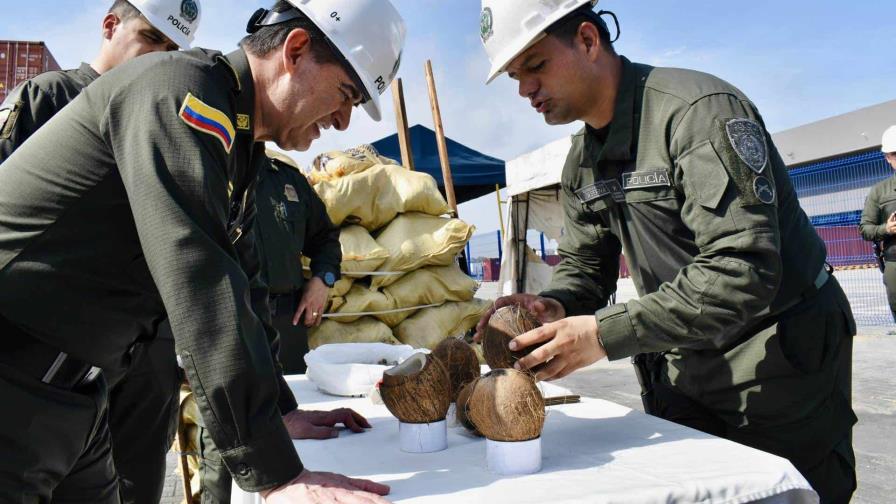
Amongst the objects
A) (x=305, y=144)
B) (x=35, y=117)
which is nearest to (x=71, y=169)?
(x=305, y=144)

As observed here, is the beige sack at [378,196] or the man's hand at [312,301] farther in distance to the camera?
the beige sack at [378,196]

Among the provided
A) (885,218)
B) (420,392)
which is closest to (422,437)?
(420,392)

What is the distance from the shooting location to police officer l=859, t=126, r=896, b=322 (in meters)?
4.99

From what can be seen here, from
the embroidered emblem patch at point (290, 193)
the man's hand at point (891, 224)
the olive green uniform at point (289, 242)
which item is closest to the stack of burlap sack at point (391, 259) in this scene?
the olive green uniform at point (289, 242)

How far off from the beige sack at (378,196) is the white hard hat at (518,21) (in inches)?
103

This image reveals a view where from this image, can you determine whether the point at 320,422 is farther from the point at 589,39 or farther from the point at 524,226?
the point at 524,226

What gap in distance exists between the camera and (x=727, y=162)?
132cm

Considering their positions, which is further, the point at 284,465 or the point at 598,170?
the point at 598,170

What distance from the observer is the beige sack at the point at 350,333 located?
399 centimetres

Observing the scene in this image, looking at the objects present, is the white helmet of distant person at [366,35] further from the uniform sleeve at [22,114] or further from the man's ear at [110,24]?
the man's ear at [110,24]

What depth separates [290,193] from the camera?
11.3 feet

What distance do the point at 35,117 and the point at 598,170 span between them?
1663 mm

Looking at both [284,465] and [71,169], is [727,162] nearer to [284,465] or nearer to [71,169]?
[284,465]

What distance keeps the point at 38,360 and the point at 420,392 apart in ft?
2.14
